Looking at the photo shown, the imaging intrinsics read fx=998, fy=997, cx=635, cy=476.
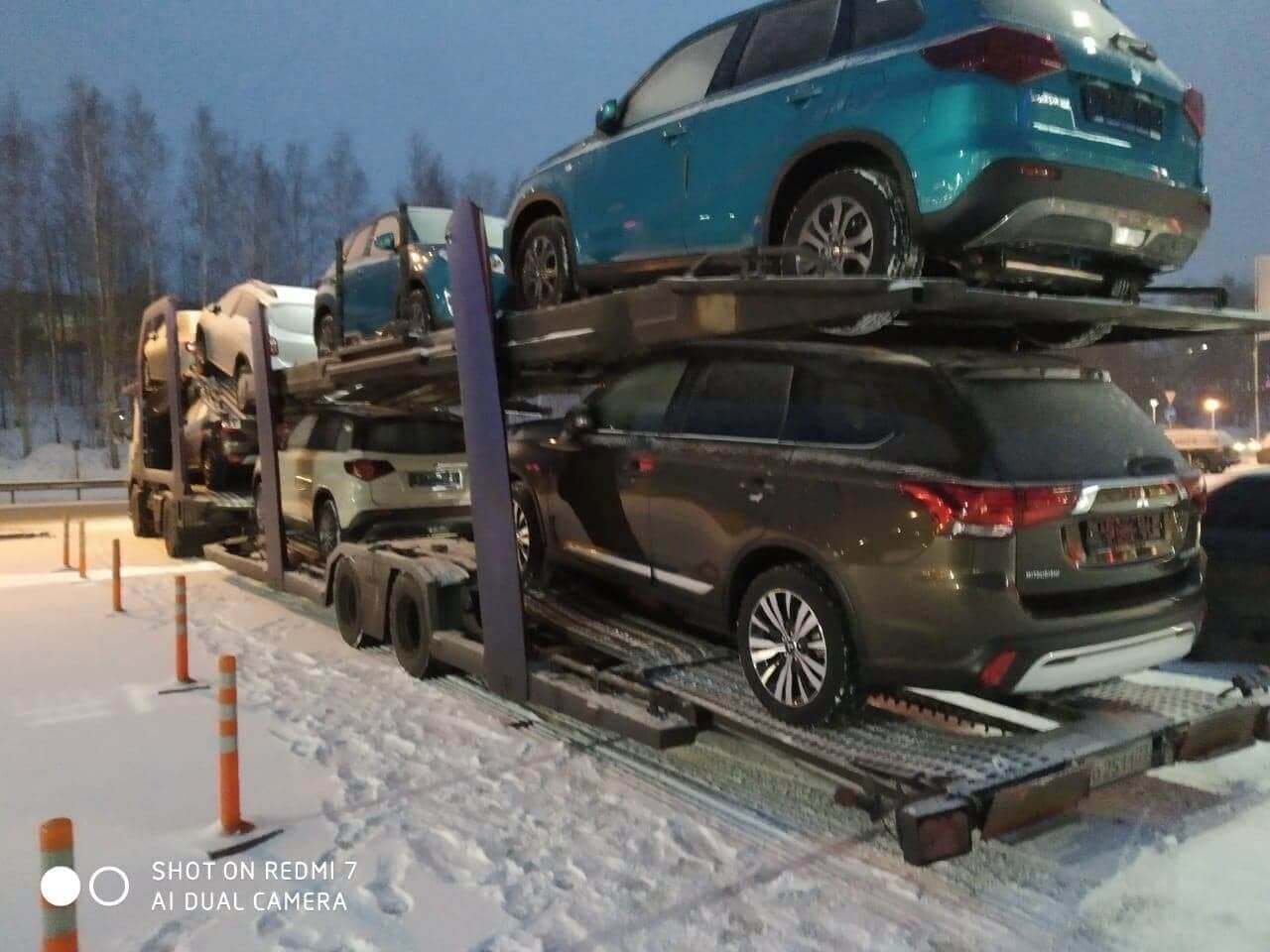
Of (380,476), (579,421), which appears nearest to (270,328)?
(380,476)

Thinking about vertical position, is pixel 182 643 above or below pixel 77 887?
below

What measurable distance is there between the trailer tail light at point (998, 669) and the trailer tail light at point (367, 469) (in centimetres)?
597

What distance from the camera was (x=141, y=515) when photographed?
15.2 m

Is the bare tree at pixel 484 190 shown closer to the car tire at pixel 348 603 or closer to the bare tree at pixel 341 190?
the bare tree at pixel 341 190

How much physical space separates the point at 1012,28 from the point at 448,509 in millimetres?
6135

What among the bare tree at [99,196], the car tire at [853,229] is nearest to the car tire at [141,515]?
the car tire at [853,229]

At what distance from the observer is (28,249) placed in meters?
36.1

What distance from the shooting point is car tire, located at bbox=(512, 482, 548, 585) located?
20.7ft

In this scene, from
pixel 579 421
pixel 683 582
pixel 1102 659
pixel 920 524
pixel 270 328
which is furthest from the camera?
pixel 270 328

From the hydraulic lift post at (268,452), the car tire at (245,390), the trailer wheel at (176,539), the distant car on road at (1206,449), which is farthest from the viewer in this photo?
the distant car on road at (1206,449)

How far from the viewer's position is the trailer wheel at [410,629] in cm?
639

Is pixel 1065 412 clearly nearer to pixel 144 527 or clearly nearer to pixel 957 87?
pixel 957 87

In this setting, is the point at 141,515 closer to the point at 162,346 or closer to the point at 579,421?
the point at 162,346

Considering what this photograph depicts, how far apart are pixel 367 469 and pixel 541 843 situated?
506 cm
